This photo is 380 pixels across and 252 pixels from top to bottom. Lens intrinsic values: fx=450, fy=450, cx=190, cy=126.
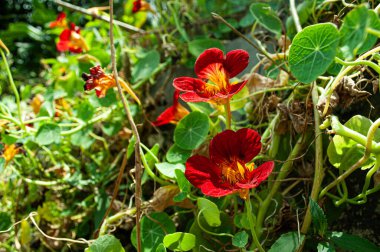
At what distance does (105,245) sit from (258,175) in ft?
1.08

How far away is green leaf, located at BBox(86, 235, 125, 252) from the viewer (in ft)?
2.72

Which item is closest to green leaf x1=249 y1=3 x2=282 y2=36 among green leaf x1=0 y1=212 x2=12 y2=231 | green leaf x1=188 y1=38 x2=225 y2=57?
green leaf x1=188 y1=38 x2=225 y2=57

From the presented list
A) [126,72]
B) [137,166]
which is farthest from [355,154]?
[126,72]

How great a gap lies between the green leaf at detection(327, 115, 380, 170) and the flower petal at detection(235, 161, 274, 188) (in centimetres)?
15

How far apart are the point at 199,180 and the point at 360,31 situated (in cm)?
34

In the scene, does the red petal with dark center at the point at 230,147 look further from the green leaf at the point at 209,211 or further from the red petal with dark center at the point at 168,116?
the red petal with dark center at the point at 168,116

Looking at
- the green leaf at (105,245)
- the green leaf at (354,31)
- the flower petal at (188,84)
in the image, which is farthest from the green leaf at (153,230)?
the green leaf at (354,31)

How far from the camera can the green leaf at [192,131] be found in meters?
0.94

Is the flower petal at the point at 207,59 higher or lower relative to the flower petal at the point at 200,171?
higher

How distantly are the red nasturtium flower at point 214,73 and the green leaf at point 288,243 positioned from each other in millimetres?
262

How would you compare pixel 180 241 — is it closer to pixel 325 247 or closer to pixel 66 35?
pixel 325 247

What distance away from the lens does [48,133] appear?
1.16 m

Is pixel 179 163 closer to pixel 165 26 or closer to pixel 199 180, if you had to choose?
pixel 199 180

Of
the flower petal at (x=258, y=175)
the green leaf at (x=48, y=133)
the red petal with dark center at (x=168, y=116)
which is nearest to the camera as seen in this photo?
the flower petal at (x=258, y=175)
